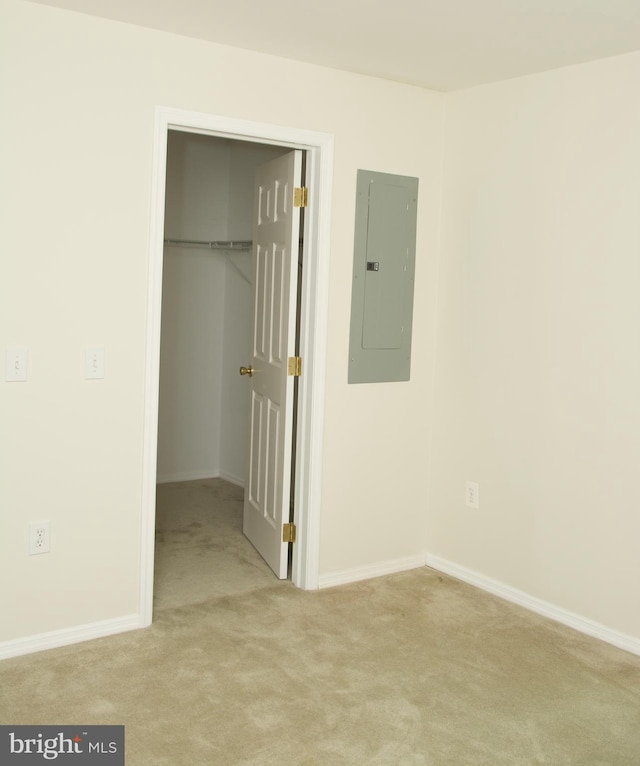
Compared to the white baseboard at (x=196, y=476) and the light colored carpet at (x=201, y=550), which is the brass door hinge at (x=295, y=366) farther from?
the white baseboard at (x=196, y=476)

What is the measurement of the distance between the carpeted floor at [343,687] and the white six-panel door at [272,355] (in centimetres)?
53

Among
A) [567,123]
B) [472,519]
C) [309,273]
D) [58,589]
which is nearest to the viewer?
[58,589]

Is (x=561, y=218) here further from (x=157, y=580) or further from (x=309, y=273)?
(x=157, y=580)

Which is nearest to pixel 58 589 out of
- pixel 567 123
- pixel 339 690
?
pixel 339 690

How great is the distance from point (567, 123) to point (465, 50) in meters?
0.56

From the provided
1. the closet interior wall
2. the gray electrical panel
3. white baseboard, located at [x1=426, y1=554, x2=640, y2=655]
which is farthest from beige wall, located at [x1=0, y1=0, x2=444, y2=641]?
the closet interior wall

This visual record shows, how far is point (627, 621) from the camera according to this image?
3.24 m

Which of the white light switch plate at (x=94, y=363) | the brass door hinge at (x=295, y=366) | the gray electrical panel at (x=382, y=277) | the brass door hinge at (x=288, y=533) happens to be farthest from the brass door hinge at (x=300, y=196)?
the brass door hinge at (x=288, y=533)

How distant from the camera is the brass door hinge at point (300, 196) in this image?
3670 mm

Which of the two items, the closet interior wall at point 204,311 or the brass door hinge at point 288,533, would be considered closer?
the brass door hinge at point 288,533

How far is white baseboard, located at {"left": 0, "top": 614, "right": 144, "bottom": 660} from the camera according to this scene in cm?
299

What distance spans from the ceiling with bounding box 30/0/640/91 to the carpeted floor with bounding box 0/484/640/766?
2382mm

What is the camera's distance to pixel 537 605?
3592 millimetres

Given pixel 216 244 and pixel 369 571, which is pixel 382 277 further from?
pixel 216 244
